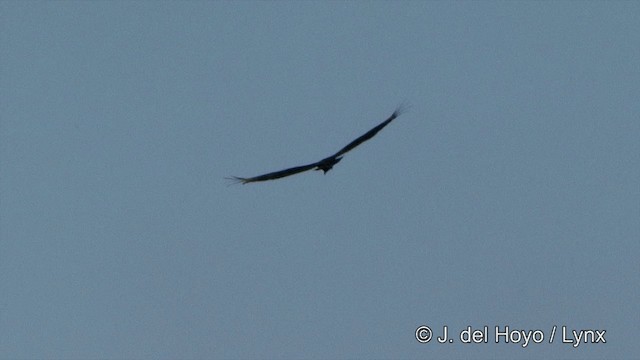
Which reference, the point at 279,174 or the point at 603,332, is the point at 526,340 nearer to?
the point at 603,332

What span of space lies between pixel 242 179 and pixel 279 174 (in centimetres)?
85

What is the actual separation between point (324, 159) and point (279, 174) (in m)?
1.42

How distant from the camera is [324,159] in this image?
6675 cm

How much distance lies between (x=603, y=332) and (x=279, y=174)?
12085 mm

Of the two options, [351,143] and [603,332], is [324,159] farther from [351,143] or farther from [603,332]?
[603,332]

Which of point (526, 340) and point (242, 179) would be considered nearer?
point (242, 179)

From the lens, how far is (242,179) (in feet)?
216

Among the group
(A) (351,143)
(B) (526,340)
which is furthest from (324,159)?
(B) (526,340)

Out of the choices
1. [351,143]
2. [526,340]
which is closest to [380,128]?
[351,143]

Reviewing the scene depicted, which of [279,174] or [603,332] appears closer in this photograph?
[279,174]

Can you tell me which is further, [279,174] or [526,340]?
[526,340]

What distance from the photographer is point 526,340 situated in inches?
2896

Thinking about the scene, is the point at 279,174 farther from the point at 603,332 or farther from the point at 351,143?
the point at 603,332

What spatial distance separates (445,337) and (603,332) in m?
4.34
